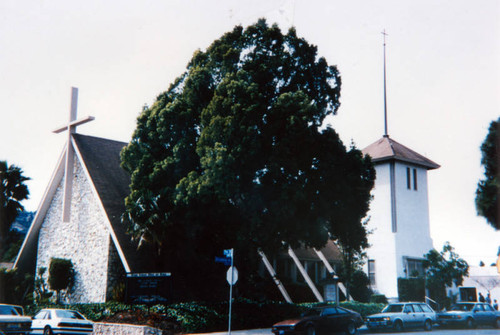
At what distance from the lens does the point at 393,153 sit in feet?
133

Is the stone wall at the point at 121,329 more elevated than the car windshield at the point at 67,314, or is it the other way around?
the car windshield at the point at 67,314

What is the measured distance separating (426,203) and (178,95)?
24.1 metres

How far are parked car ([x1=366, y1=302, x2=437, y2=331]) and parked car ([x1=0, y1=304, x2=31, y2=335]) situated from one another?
51.2 ft

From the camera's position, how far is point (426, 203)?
42.8 meters

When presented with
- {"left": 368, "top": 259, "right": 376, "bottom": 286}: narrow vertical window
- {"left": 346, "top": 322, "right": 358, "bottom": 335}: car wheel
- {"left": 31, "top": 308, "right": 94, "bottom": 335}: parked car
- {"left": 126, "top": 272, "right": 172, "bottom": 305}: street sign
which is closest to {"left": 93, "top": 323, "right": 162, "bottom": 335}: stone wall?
{"left": 31, "top": 308, "right": 94, "bottom": 335}: parked car

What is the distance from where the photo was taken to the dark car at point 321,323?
70.9 ft

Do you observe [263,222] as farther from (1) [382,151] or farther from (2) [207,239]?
(1) [382,151]

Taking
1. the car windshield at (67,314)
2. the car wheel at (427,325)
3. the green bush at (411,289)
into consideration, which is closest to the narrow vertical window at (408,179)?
the green bush at (411,289)

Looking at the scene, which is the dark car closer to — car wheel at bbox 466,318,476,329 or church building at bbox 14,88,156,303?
car wheel at bbox 466,318,476,329

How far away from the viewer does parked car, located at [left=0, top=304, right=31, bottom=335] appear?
19.6 m

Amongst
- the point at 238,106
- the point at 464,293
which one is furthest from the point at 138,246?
the point at 464,293

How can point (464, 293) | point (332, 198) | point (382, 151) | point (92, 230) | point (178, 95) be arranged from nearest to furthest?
point (332, 198) < point (178, 95) < point (92, 230) < point (382, 151) < point (464, 293)

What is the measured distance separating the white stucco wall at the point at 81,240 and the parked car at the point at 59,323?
534 cm

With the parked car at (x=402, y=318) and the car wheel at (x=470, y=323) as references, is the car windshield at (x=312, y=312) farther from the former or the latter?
the car wheel at (x=470, y=323)
